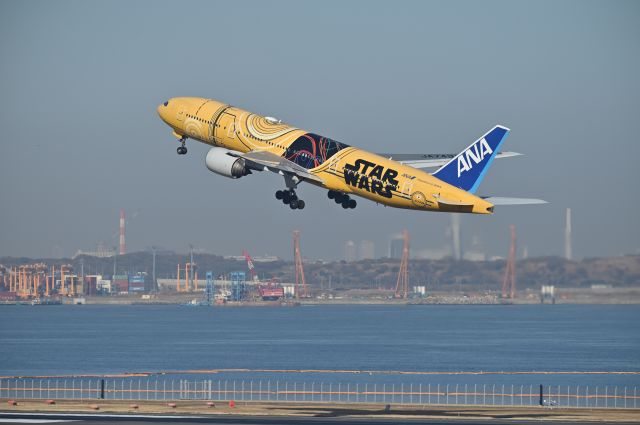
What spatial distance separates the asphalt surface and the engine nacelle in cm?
2060

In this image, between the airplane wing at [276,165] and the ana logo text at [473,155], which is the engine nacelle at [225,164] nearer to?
the airplane wing at [276,165]

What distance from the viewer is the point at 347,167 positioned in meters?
87.6

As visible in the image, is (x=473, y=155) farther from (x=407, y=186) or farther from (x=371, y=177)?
(x=371, y=177)

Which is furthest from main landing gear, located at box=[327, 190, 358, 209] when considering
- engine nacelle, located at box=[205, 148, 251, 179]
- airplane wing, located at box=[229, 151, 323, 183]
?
engine nacelle, located at box=[205, 148, 251, 179]

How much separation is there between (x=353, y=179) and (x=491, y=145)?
36.5 feet

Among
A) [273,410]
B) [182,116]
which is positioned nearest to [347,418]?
[273,410]

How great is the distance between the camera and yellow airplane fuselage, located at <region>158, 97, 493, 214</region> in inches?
3354

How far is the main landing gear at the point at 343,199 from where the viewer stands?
92.1m

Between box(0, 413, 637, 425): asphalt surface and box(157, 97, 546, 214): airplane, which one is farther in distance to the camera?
box(0, 413, 637, 425): asphalt surface

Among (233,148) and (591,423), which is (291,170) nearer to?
(233,148)

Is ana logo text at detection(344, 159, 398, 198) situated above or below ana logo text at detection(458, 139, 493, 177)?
below

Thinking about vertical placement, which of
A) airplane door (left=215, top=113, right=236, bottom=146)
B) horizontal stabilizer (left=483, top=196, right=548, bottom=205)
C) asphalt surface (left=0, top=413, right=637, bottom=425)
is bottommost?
asphalt surface (left=0, top=413, right=637, bottom=425)

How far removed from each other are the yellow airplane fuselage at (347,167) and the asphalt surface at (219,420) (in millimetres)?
20445

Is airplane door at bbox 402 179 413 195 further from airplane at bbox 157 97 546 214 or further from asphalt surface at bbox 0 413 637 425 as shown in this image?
asphalt surface at bbox 0 413 637 425
